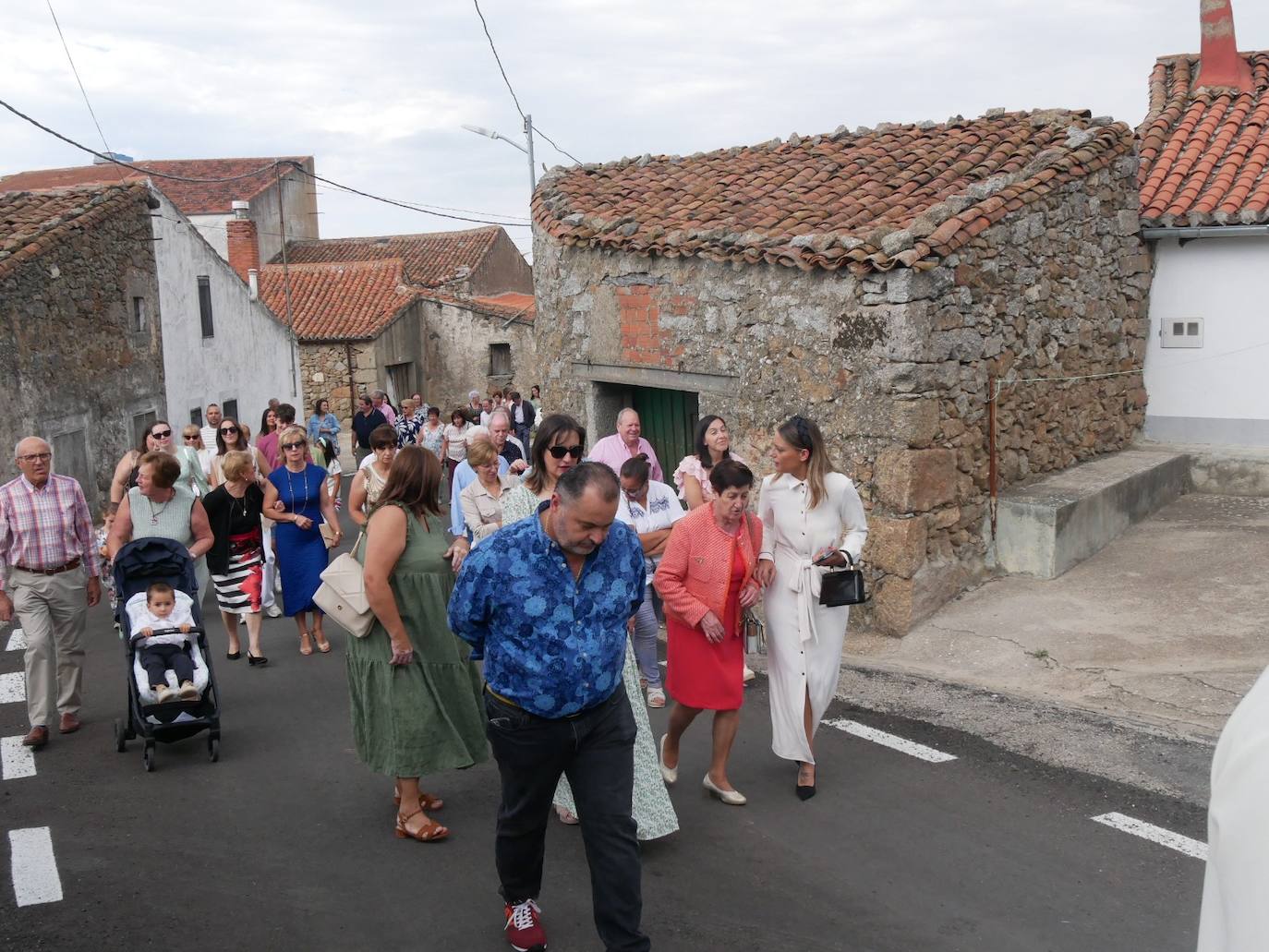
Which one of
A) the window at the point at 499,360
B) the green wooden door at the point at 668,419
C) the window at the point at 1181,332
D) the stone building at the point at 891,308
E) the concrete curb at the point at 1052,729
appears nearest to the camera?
the concrete curb at the point at 1052,729

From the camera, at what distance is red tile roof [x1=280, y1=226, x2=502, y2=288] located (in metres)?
43.2

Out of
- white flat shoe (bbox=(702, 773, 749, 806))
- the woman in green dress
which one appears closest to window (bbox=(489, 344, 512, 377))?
white flat shoe (bbox=(702, 773, 749, 806))

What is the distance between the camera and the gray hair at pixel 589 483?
13.2ft

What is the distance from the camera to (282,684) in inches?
329

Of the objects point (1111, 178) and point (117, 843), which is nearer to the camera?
point (117, 843)

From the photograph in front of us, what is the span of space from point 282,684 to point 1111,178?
8.33 m

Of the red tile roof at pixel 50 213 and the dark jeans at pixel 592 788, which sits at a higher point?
the red tile roof at pixel 50 213

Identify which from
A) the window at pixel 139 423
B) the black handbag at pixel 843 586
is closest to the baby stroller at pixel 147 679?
the black handbag at pixel 843 586

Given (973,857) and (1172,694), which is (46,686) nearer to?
(973,857)

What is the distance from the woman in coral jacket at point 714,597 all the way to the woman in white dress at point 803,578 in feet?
0.82

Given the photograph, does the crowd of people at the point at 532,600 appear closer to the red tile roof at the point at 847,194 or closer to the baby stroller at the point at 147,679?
the baby stroller at the point at 147,679

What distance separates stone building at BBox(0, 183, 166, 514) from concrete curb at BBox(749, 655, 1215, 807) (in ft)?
41.0

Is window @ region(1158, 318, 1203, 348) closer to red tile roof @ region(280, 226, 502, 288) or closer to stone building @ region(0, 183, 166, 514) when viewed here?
stone building @ region(0, 183, 166, 514)

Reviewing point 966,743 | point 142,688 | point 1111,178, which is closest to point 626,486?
point 966,743
